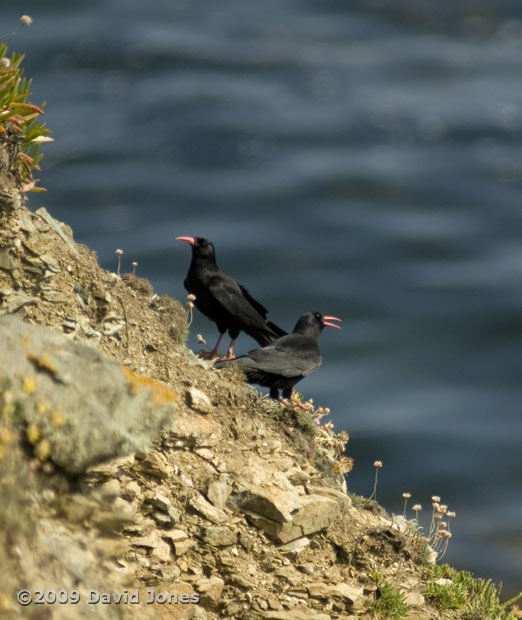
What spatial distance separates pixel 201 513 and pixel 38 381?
2.81 meters

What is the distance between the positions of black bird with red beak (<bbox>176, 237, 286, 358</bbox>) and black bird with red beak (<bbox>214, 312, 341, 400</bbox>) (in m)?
0.58

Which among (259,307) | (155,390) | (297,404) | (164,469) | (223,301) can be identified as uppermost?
(259,307)

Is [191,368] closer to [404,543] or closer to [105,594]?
[404,543]

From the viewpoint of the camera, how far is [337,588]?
8.93 meters

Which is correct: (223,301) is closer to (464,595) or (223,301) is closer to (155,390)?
(464,595)

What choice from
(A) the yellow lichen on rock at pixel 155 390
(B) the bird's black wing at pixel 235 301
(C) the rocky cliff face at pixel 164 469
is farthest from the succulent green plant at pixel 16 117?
(A) the yellow lichen on rock at pixel 155 390

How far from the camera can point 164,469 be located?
28.0ft

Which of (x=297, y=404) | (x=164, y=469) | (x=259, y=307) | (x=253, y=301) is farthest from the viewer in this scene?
(x=259, y=307)

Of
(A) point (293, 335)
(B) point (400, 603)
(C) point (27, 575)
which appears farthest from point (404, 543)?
(C) point (27, 575)

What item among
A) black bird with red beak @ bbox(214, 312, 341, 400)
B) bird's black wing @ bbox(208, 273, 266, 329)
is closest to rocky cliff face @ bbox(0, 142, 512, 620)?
black bird with red beak @ bbox(214, 312, 341, 400)

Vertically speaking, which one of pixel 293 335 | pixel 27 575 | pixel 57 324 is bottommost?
pixel 27 575

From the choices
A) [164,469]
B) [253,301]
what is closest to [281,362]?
[253,301]

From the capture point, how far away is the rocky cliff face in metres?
6.15

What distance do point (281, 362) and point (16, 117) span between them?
142 inches
